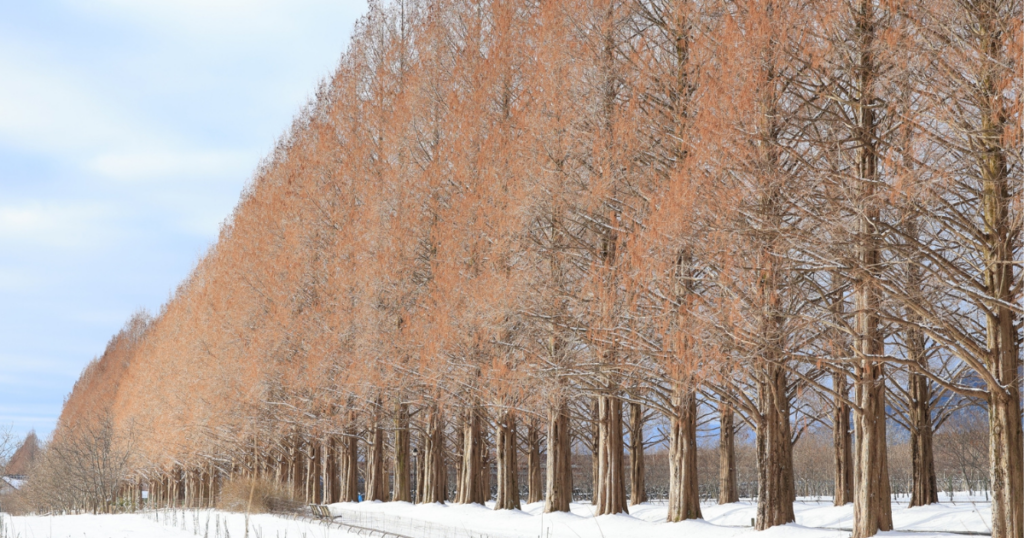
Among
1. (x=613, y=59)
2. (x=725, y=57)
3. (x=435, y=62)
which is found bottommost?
(x=725, y=57)

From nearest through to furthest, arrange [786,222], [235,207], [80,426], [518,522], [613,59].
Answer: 1. [786,222]
2. [613,59]
3. [518,522]
4. [235,207]
5. [80,426]

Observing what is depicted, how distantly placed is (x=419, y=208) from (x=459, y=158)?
2.06 metres

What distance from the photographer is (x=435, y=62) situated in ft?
76.7

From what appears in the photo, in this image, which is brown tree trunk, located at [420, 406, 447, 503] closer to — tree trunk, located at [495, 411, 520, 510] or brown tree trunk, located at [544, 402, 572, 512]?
tree trunk, located at [495, 411, 520, 510]

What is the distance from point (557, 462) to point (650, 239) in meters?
7.47

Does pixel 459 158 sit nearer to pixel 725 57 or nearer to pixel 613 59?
pixel 613 59

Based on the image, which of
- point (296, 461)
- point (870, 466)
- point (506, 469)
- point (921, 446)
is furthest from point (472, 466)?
point (296, 461)

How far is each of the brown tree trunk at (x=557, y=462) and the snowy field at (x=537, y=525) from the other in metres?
0.46

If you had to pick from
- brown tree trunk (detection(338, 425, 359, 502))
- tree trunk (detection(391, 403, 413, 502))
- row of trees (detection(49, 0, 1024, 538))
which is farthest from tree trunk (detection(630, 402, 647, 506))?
brown tree trunk (detection(338, 425, 359, 502))

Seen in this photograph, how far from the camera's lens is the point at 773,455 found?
43.2 feet

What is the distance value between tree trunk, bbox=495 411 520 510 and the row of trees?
2.7 inches

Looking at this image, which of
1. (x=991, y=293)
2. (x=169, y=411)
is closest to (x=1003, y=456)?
(x=991, y=293)

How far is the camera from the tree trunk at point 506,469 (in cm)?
1964

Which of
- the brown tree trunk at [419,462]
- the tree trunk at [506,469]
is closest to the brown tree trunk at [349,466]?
the brown tree trunk at [419,462]
